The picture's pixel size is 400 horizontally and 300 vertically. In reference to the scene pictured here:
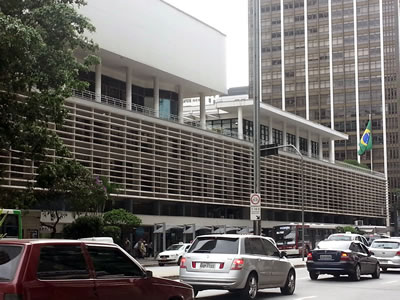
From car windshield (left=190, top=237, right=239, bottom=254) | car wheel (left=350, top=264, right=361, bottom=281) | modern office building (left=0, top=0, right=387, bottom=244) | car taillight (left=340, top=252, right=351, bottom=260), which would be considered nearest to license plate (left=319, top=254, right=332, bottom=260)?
car taillight (left=340, top=252, right=351, bottom=260)

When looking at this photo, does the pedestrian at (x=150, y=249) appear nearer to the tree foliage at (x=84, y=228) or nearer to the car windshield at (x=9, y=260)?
the tree foliage at (x=84, y=228)

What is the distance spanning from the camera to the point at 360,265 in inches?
843

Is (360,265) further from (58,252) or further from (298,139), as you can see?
(298,139)

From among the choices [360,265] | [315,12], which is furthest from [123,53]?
[315,12]

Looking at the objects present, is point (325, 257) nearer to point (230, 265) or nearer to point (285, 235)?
point (230, 265)

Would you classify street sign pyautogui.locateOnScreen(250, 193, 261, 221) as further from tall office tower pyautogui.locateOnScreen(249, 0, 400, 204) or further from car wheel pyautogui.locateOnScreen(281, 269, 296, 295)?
tall office tower pyautogui.locateOnScreen(249, 0, 400, 204)

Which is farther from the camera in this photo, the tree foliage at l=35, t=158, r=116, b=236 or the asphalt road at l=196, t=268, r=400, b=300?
the tree foliage at l=35, t=158, r=116, b=236

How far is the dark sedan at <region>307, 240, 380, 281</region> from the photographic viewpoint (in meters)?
20.8

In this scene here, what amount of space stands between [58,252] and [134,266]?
1.47 metres

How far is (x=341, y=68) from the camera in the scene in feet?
416

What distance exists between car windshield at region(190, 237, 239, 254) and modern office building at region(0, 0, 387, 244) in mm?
18397

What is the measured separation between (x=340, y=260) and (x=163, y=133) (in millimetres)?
24529

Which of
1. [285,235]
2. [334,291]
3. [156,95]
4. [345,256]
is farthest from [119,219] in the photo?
[334,291]

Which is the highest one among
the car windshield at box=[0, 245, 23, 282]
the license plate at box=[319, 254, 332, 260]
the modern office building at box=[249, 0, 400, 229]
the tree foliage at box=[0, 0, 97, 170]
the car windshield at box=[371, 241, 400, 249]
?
the modern office building at box=[249, 0, 400, 229]
